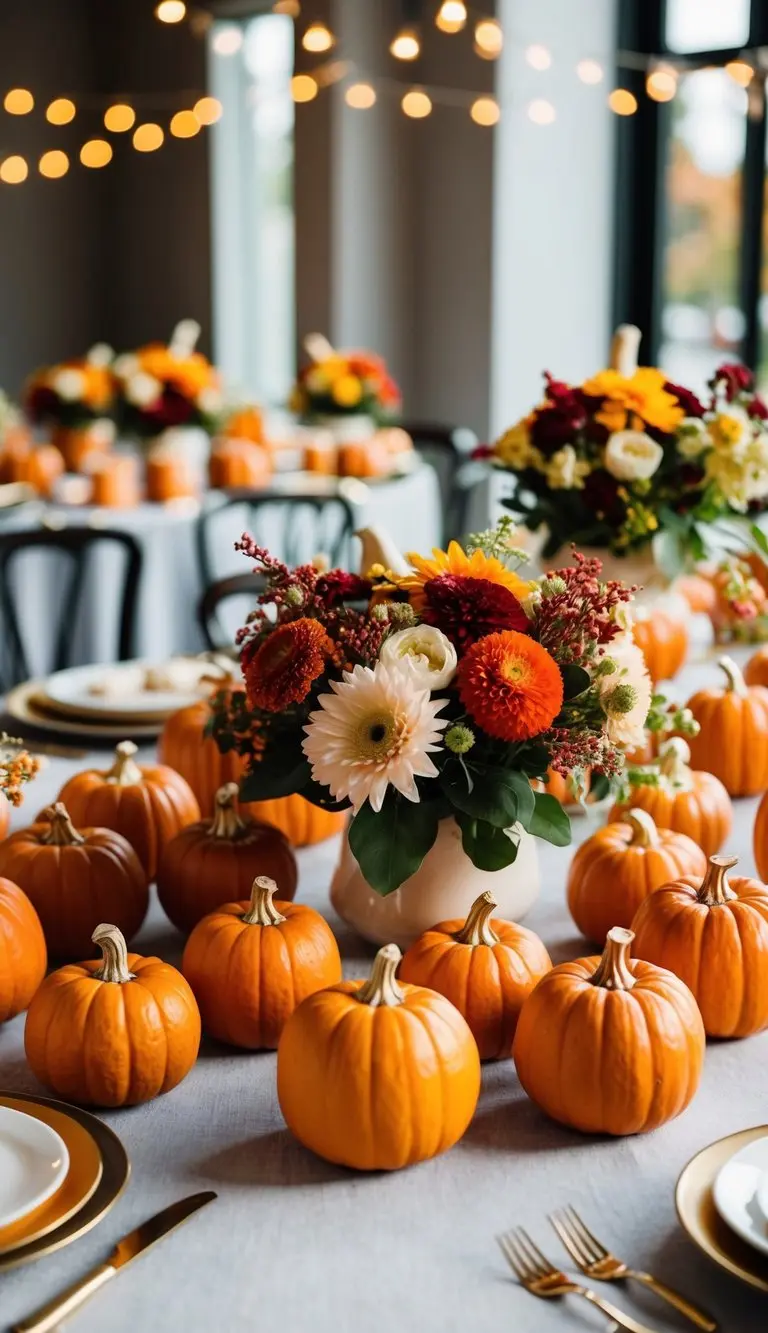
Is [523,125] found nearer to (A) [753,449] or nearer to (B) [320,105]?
(B) [320,105]

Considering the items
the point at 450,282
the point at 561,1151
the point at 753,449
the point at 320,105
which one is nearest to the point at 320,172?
the point at 320,105

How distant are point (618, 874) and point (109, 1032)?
492mm

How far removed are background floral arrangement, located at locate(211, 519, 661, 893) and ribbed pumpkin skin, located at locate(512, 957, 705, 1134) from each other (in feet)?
0.58

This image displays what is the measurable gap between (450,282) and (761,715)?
4.46 meters

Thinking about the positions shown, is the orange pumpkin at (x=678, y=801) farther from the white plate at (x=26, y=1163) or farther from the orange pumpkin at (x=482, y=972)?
the white plate at (x=26, y=1163)

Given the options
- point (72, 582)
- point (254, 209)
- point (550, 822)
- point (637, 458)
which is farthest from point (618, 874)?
point (254, 209)

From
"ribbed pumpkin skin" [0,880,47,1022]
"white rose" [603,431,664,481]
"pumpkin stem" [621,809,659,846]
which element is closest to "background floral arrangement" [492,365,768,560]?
"white rose" [603,431,664,481]

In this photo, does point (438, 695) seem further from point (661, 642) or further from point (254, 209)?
point (254, 209)

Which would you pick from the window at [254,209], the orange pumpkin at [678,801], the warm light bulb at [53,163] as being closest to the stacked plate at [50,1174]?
the orange pumpkin at [678,801]

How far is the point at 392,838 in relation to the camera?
1.16 m

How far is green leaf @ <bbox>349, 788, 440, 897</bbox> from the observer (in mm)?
1144

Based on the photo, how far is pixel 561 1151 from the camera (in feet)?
3.29

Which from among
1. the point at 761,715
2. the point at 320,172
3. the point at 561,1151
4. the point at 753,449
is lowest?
the point at 561,1151

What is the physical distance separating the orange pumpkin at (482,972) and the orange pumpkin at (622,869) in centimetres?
18
